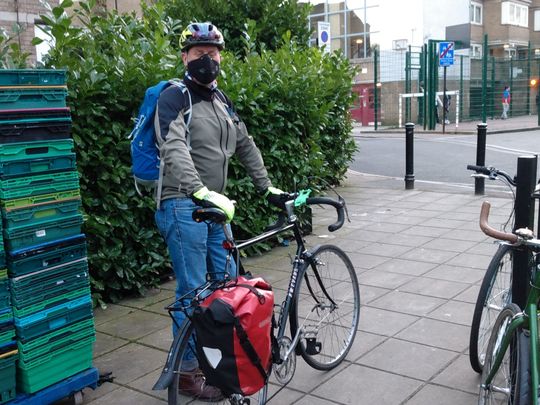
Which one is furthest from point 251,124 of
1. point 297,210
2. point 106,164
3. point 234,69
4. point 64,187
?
point 64,187

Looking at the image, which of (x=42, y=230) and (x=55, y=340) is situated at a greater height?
(x=42, y=230)

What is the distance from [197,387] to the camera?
2.88 m

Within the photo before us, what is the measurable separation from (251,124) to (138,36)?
1478 mm

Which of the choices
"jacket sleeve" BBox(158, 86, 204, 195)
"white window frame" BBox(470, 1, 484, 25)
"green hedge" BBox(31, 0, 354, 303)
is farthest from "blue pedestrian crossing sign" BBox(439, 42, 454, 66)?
"jacket sleeve" BBox(158, 86, 204, 195)

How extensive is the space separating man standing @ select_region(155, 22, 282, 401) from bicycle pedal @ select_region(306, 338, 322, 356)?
66 cm

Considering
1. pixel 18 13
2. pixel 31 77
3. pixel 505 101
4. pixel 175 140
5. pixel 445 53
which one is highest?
pixel 18 13

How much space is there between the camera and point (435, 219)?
8.04m

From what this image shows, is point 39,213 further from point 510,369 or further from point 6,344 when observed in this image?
point 510,369

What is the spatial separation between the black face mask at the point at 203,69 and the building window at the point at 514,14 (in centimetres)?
4254

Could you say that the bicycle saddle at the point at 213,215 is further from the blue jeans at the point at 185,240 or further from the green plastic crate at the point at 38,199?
the green plastic crate at the point at 38,199

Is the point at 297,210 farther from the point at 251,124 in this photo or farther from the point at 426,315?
the point at 426,315

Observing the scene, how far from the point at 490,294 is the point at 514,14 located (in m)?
44.3

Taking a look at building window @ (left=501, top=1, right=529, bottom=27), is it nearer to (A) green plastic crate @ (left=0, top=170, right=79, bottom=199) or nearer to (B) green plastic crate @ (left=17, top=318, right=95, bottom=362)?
(A) green plastic crate @ (left=0, top=170, right=79, bottom=199)

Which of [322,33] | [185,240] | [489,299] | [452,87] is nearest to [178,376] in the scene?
[185,240]
